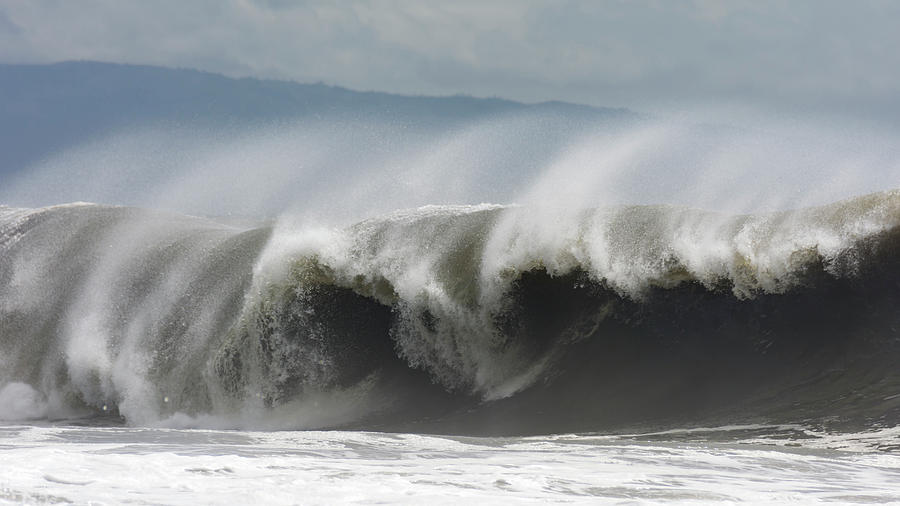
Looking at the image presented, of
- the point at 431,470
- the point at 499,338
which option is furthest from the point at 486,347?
the point at 431,470

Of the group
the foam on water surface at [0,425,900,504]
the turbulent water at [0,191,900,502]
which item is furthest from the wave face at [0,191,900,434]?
the foam on water surface at [0,425,900,504]

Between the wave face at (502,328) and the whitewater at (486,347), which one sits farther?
the wave face at (502,328)

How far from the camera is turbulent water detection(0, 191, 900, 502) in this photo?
31.3 ft

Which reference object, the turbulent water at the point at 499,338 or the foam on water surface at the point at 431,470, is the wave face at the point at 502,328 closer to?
the turbulent water at the point at 499,338

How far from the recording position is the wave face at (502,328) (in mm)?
10438

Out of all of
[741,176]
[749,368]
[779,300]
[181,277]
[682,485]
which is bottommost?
[682,485]

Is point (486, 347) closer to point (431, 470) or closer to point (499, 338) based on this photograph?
point (499, 338)

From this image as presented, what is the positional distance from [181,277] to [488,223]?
5098 mm

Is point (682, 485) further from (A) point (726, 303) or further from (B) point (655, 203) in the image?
(B) point (655, 203)

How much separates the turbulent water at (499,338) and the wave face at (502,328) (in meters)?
0.03

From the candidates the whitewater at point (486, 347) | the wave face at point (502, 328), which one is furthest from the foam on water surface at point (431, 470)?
the wave face at point (502, 328)

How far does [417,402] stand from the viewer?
37.7 ft

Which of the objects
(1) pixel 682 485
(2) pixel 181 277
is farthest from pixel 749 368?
(2) pixel 181 277

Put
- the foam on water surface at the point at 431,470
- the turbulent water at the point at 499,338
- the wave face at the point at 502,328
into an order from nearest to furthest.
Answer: the foam on water surface at the point at 431,470, the turbulent water at the point at 499,338, the wave face at the point at 502,328
